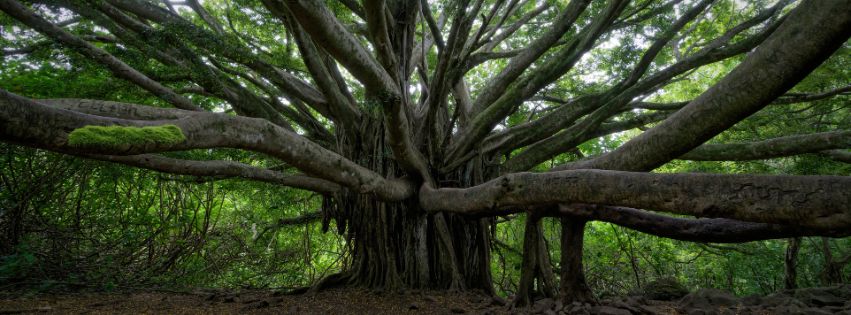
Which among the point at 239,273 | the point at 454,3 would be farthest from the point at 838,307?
the point at 239,273

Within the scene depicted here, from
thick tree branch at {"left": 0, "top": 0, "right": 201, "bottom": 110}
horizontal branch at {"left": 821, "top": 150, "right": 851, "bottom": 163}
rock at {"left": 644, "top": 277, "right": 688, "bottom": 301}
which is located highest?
thick tree branch at {"left": 0, "top": 0, "right": 201, "bottom": 110}

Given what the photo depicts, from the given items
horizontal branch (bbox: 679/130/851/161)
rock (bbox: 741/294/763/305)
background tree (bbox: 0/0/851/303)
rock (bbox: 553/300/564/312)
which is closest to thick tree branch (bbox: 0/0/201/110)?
background tree (bbox: 0/0/851/303)

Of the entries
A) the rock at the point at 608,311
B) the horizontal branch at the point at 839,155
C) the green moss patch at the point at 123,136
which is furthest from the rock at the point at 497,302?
the horizontal branch at the point at 839,155

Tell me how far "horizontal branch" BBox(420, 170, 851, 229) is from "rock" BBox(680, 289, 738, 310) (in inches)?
66.9

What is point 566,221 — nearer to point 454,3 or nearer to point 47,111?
point 454,3

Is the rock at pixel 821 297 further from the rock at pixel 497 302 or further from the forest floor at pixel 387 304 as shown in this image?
the rock at pixel 497 302

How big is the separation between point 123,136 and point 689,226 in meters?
3.16

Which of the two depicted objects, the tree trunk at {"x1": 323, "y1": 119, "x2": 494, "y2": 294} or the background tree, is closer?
the background tree

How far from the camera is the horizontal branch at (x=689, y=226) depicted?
2.19 metres

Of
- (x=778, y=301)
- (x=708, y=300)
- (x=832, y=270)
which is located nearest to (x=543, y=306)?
(x=708, y=300)

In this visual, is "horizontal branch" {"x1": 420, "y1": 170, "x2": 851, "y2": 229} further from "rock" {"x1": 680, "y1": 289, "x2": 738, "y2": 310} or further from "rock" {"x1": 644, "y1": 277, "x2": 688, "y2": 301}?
"rock" {"x1": 644, "y1": 277, "x2": 688, "y2": 301}

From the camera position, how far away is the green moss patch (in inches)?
53.8

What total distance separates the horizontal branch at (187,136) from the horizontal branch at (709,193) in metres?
1.38

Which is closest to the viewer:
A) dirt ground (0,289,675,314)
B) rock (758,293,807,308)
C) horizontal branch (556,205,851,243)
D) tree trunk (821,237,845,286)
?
horizontal branch (556,205,851,243)
